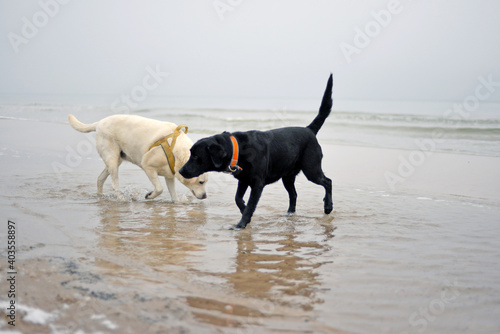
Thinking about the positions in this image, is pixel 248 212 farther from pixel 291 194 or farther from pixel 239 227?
pixel 291 194

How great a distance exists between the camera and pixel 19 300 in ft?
9.37

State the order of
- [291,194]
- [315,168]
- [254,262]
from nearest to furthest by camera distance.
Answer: [254,262] → [315,168] → [291,194]

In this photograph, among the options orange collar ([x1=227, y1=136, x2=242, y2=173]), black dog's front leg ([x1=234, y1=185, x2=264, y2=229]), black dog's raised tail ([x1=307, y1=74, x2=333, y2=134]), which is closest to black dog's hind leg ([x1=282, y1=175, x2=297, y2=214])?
black dog's raised tail ([x1=307, y1=74, x2=333, y2=134])

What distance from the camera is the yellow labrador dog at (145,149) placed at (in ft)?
21.5

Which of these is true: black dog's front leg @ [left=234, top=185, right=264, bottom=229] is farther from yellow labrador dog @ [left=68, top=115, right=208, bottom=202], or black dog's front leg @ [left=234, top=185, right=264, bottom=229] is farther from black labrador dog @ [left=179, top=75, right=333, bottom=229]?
yellow labrador dog @ [left=68, top=115, right=208, bottom=202]

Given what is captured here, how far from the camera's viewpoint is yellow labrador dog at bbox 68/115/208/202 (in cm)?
654

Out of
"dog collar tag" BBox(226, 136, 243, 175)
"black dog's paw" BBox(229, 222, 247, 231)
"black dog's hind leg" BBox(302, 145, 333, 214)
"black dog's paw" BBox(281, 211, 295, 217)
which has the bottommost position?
"black dog's paw" BBox(281, 211, 295, 217)

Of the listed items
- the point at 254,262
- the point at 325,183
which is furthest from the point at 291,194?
the point at 254,262

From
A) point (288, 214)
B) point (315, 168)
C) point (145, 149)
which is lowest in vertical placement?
point (288, 214)

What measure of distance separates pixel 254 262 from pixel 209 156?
1.58 meters

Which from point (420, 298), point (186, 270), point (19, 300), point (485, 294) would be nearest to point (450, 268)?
point (485, 294)

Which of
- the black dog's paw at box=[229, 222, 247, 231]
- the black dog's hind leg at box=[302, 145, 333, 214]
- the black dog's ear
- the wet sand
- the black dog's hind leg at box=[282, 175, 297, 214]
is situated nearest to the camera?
the wet sand

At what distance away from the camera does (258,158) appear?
532 cm

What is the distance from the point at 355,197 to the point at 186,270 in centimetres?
437
